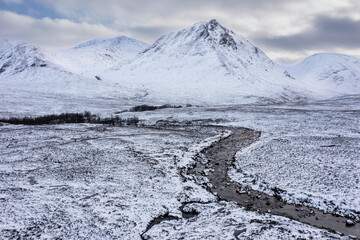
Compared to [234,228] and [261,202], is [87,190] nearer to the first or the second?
[234,228]

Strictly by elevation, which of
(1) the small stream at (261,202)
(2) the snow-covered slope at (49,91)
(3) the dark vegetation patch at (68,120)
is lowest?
(1) the small stream at (261,202)

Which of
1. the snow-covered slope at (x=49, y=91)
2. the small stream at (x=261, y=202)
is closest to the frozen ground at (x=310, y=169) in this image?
the small stream at (x=261, y=202)

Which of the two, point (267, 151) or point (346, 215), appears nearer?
point (346, 215)

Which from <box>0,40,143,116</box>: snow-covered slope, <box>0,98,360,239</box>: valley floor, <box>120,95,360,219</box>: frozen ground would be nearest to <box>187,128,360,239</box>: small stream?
<box>0,98,360,239</box>: valley floor

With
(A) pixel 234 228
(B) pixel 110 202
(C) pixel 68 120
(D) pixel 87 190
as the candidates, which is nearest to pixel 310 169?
(A) pixel 234 228

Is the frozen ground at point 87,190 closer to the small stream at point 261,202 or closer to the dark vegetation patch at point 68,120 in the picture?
the small stream at point 261,202

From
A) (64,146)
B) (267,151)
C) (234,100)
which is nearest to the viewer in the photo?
(267,151)

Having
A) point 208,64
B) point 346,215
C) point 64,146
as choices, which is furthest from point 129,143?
point 208,64

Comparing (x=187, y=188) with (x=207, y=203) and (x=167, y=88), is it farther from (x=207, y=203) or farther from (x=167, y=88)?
(x=167, y=88)

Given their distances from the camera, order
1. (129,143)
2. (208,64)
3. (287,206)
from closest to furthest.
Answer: (287,206), (129,143), (208,64)

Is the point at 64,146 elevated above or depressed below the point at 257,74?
below
